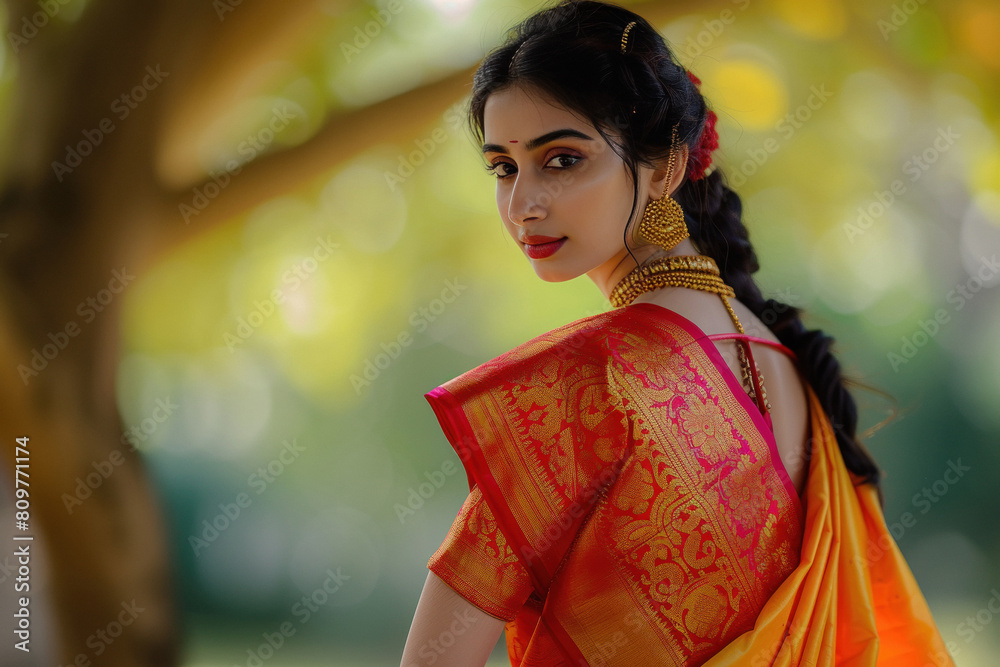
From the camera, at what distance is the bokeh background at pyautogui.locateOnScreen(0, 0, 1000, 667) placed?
6.21 feet

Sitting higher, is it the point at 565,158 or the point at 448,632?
the point at 565,158

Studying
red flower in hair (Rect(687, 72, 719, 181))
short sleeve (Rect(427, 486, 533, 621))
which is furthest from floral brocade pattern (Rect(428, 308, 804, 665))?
red flower in hair (Rect(687, 72, 719, 181))

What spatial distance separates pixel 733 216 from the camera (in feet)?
3.91

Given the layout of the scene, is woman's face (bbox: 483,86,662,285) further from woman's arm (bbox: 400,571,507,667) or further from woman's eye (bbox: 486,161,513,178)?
woman's arm (bbox: 400,571,507,667)

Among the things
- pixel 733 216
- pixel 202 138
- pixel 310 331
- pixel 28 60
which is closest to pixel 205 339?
pixel 310 331

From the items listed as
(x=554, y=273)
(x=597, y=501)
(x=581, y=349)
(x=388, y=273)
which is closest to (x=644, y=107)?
(x=554, y=273)

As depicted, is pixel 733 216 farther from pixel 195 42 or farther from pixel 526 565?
pixel 195 42

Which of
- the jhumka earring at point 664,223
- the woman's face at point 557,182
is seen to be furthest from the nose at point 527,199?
the jhumka earring at point 664,223

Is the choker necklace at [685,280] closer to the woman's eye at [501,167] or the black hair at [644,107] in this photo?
the black hair at [644,107]

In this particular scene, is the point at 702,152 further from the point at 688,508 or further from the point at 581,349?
the point at 688,508

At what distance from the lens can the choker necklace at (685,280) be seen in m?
1.00

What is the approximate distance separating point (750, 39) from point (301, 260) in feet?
4.97

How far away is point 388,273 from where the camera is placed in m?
2.67

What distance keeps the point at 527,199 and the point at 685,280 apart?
0.22 meters
